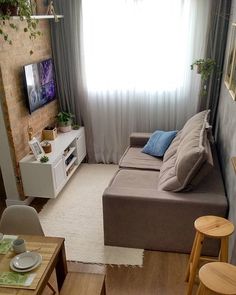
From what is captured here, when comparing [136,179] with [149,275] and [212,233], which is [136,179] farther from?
[212,233]

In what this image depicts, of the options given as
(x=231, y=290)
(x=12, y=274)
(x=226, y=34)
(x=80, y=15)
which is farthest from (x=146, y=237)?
(x=80, y=15)

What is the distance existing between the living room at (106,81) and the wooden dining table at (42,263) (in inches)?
40.2

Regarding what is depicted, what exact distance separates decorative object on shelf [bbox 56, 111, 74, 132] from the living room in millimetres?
91

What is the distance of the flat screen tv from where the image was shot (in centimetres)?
314

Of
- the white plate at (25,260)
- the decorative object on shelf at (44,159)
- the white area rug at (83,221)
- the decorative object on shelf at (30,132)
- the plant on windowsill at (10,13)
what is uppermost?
the plant on windowsill at (10,13)

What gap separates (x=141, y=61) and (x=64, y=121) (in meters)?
1.29

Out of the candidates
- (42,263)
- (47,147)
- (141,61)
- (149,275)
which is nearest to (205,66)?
(141,61)

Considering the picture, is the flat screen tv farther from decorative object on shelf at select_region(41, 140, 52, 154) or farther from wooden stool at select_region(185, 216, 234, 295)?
wooden stool at select_region(185, 216, 234, 295)

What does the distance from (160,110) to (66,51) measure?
148 cm

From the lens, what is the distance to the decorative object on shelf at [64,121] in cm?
385

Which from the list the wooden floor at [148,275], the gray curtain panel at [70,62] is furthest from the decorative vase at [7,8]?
the wooden floor at [148,275]

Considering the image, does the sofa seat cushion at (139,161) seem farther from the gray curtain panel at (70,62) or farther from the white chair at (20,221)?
the white chair at (20,221)

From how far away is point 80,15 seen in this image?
3.59 m

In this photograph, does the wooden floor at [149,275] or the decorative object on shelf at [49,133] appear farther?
the decorative object on shelf at [49,133]
